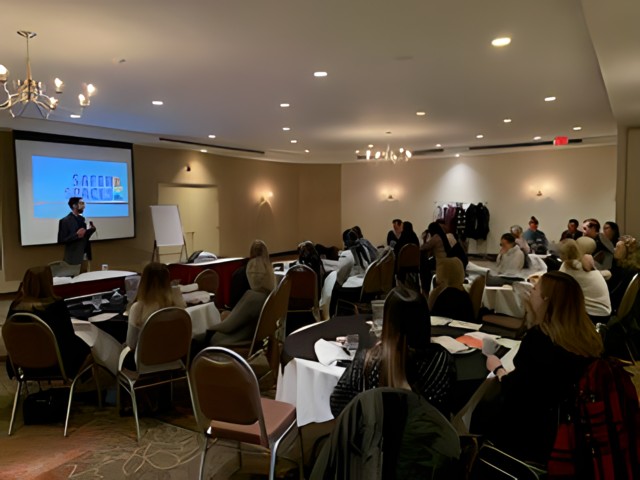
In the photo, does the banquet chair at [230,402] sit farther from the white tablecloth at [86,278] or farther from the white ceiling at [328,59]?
the white tablecloth at [86,278]

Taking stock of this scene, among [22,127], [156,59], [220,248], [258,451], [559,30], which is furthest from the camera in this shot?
[220,248]

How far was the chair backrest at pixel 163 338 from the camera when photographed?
3.24 meters

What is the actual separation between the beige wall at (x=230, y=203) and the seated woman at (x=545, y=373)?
876 centimetres

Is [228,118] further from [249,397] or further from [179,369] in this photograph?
[249,397]

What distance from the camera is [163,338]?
10.9 feet

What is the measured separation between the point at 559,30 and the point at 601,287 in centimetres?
227

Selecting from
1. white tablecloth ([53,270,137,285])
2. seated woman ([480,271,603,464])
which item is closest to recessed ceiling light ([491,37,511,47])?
seated woman ([480,271,603,464])

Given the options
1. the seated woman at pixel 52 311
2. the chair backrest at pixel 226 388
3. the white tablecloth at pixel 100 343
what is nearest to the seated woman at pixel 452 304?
the chair backrest at pixel 226 388

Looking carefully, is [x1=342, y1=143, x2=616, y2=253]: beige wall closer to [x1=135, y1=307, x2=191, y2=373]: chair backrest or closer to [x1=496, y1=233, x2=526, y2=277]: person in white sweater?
[x1=496, y1=233, x2=526, y2=277]: person in white sweater

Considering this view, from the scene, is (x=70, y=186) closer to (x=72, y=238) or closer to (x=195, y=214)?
(x=72, y=238)

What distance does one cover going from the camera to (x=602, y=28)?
3168mm

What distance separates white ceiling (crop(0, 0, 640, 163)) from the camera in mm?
3561

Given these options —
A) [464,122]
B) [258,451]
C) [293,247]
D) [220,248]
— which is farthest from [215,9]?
[293,247]

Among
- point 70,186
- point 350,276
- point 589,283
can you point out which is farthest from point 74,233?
point 589,283
